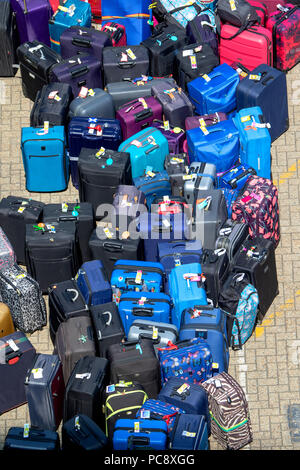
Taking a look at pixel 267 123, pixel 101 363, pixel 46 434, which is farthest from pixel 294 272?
pixel 46 434

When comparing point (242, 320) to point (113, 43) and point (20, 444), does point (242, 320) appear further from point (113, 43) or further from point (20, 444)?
point (113, 43)

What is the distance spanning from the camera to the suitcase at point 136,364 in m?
17.6

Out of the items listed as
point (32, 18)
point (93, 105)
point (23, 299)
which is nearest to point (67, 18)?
point (32, 18)

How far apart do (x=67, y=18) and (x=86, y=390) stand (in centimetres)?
845

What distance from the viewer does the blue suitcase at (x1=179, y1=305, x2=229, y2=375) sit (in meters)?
18.0

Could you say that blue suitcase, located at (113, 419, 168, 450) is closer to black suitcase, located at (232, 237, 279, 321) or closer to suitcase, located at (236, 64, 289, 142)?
black suitcase, located at (232, 237, 279, 321)

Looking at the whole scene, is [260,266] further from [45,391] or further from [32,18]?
[32,18]

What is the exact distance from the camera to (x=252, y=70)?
22.0m

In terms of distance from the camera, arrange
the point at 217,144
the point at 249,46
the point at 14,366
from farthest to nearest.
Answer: the point at 249,46, the point at 217,144, the point at 14,366

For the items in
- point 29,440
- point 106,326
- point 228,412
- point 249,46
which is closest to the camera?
point 29,440

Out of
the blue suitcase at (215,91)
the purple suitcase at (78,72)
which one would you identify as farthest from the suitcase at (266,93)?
the purple suitcase at (78,72)

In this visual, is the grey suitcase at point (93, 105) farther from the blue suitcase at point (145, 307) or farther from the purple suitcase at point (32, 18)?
the blue suitcase at point (145, 307)

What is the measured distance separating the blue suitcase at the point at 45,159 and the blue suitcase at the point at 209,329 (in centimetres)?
408

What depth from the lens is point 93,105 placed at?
2108 centimetres
